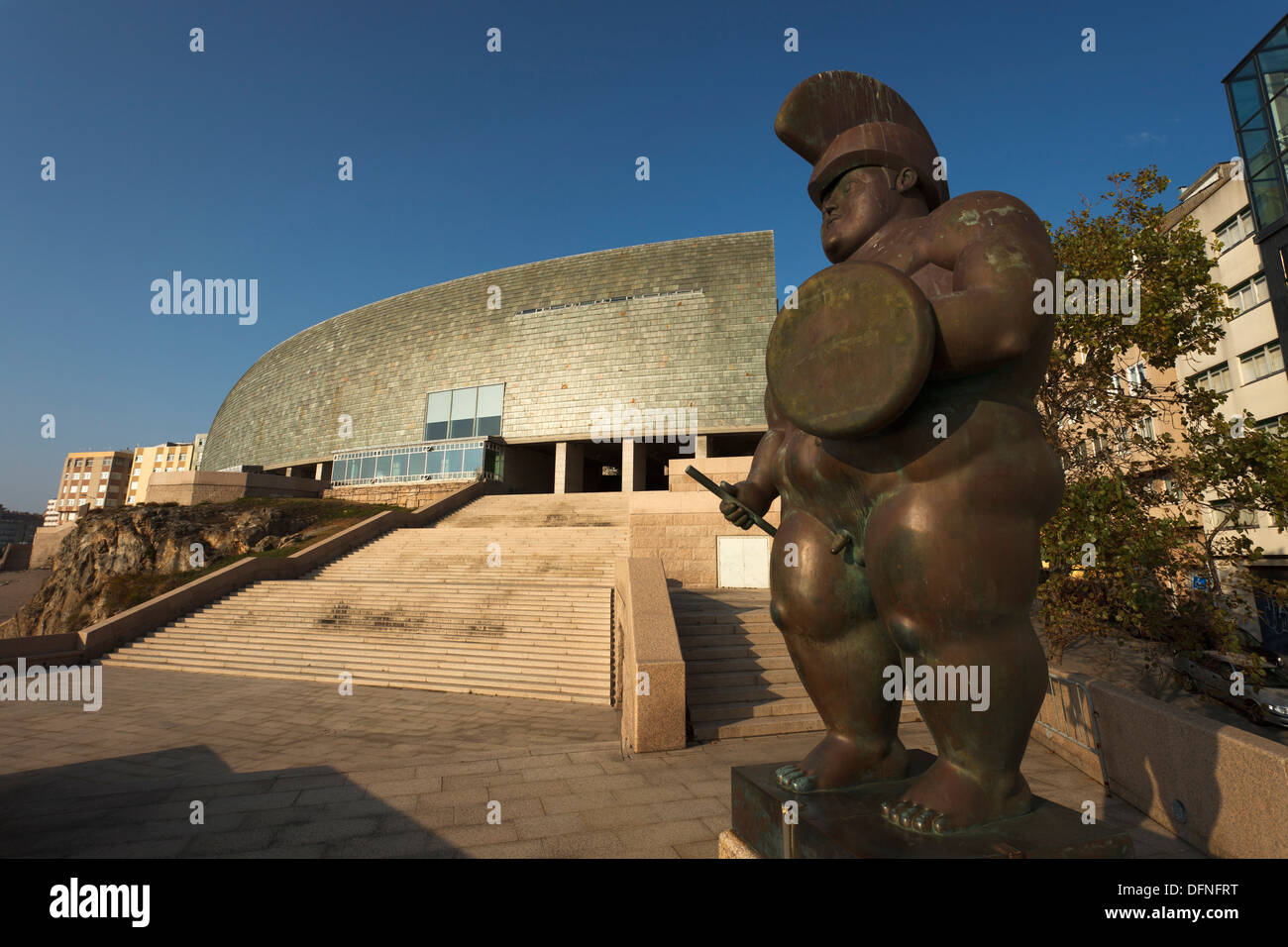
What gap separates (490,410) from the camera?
38750 millimetres

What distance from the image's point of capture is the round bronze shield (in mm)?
1718

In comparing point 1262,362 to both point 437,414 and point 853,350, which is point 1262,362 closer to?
point 853,350

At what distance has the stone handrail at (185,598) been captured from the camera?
37.4 feet

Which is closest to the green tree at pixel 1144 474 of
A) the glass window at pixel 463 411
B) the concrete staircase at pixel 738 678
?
the concrete staircase at pixel 738 678

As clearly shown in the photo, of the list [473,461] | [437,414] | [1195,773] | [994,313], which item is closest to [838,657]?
[994,313]

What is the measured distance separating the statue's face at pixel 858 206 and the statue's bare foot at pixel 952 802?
6.42 feet

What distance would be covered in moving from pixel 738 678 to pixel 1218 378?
72.5 feet

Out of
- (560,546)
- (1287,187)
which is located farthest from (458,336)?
(1287,187)

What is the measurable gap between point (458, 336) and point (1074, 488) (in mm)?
40618

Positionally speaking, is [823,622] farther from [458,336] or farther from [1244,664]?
[458,336]

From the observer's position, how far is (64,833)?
3.62 meters

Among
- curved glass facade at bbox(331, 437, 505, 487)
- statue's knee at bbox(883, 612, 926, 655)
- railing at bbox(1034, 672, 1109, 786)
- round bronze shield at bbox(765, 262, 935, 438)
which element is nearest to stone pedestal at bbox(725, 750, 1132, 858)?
statue's knee at bbox(883, 612, 926, 655)

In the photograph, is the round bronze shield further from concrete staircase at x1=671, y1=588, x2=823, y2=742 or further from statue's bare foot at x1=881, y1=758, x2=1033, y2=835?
concrete staircase at x1=671, y1=588, x2=823, y2=742

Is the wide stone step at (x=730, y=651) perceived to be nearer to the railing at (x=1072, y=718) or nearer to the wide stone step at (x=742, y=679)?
the wide stone step at (x=742, y=679)
